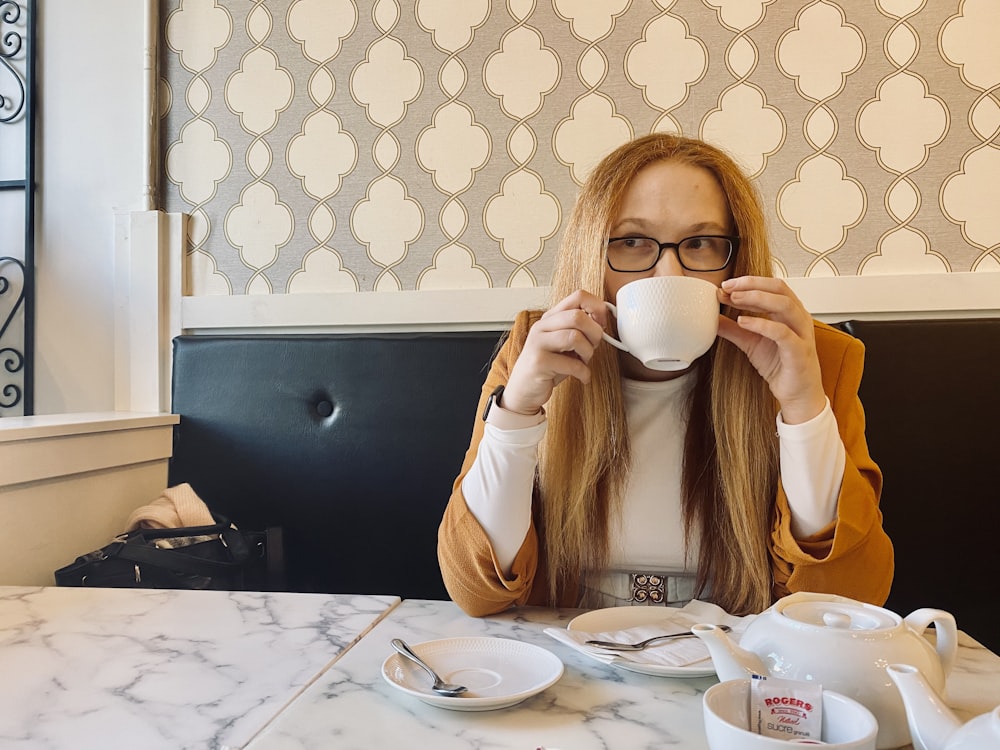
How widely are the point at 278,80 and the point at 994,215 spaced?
66.4 inches

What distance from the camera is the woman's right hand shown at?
913mm

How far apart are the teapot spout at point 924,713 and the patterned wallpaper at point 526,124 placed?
4.20 ft

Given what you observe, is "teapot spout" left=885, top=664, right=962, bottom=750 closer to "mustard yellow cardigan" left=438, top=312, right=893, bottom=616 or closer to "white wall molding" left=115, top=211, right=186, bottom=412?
"mustard yellow cardigan" left=438, top=312, right=893, bottom=616

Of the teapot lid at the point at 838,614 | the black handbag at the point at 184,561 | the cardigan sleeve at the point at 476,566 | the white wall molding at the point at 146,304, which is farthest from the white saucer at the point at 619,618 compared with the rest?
the white wall molding at the point at 146,304

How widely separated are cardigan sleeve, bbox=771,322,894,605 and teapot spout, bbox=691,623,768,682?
0.40 m

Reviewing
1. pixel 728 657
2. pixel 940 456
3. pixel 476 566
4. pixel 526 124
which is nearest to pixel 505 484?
pixel 476 566

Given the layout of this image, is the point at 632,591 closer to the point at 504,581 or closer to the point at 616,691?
the point at 504,581

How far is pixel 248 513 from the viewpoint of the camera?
67.3 inches

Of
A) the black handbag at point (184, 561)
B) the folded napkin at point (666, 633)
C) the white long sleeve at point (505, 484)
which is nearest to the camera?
the folded napkin at point (666, 633)

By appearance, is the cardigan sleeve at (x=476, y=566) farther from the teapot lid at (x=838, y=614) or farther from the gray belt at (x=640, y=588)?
the teapot lid at (x=838, y=614)

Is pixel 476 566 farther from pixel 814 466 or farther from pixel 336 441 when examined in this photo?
pixel 336 441

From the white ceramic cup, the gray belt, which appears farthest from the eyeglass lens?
the gray belt

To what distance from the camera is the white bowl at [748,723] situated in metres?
0.48

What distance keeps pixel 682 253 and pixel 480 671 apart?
0.64 m
